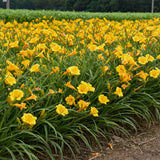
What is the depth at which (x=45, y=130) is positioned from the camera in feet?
6.55

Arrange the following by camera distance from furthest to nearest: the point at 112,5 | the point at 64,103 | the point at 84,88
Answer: the point at 112,5
the point at 64,103
the point at 84,88

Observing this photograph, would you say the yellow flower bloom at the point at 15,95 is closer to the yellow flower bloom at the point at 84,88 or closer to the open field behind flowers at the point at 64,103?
the open field behind flowers at the point at 64,103

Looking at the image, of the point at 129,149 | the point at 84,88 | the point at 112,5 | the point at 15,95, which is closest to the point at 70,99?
the point at 84,88

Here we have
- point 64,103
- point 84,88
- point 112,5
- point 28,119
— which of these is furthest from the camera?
point 112,5

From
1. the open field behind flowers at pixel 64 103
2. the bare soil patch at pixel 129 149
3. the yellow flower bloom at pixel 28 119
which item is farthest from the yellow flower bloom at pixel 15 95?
the bare soil patch at pixel 129 149

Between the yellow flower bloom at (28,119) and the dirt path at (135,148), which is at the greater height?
the yellow flower bloom at (28,119)

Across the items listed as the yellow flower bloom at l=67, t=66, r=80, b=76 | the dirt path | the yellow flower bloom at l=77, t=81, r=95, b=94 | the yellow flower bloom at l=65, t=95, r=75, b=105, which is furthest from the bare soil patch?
the yellow flower bloom at l=67, t=66, r=80, b=76

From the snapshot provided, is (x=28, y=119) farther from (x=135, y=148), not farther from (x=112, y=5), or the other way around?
(x=112, y=5)

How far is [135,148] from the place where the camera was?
2352 mm

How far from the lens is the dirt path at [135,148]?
2211 mm

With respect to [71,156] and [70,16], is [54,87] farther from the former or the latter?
[70,16]

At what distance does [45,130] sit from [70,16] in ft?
25.9

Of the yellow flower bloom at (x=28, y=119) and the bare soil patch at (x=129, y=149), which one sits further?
the bare soil patch at (x=129, y=149)

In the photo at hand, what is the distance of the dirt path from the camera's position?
2.21 meters
